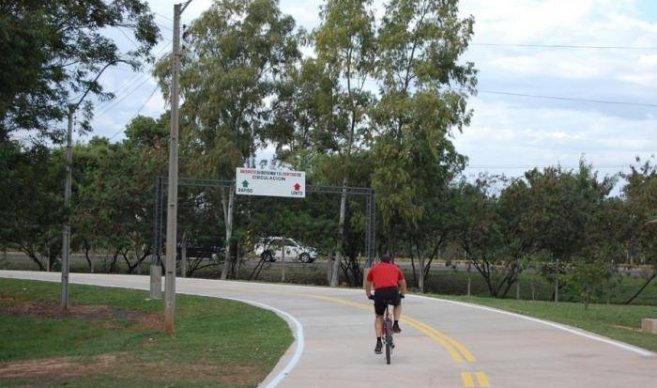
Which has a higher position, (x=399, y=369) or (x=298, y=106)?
(x=298, y=106)

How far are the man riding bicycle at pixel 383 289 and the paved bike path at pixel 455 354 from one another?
606 mm

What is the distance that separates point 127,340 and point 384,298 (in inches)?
301

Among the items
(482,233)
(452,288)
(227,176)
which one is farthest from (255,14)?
(452,288)

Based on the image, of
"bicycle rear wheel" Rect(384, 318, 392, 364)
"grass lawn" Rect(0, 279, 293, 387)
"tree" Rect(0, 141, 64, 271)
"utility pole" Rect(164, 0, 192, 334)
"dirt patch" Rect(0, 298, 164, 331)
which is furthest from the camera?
"dirt patch" Rect(0, 298, 164, 331)

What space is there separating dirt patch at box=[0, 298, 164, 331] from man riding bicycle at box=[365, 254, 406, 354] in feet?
31.9

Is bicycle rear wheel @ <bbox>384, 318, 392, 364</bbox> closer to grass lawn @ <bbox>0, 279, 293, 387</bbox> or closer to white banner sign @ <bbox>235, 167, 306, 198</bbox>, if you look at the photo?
grass lawn @ <bbox>0, 279, 293, 387</bbox>

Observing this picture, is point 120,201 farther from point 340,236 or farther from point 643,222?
point 643,222

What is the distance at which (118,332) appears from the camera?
19.9 m

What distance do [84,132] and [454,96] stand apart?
17.7 metres

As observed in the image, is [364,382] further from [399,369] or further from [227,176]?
[227,176]

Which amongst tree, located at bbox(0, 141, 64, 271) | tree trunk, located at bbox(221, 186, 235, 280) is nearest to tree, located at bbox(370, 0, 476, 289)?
tree trunk, located at bbox(221, 186, 235, 280)

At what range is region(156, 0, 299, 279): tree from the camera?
3719 centimetres

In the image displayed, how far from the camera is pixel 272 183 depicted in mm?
29984

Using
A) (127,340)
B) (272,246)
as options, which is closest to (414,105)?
(272,246)
